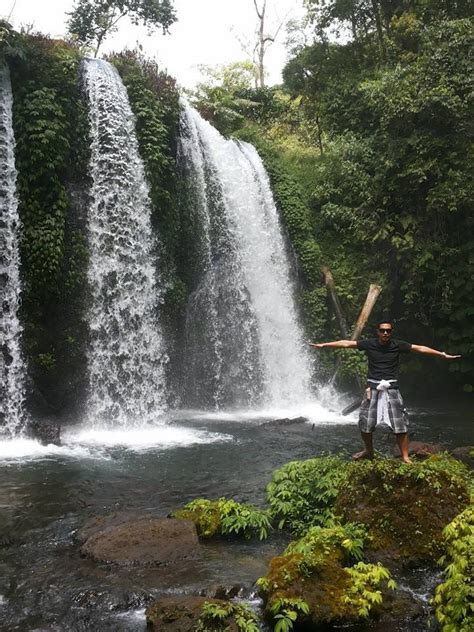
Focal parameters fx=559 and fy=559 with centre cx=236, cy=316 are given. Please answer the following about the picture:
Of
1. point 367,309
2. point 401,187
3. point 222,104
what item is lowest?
point 367,309

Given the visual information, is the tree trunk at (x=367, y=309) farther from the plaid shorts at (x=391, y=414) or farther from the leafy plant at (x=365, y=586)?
the leafy plant at (x=365, y=586)

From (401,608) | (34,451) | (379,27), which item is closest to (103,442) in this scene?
(34,451)

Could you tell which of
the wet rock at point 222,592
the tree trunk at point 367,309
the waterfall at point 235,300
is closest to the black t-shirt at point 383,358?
the wet rock at point 222,592

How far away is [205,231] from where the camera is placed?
15.9 metres

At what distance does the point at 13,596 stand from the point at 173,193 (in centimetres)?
1184

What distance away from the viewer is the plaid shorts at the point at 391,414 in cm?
666

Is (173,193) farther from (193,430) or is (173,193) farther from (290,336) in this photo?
(193,430)

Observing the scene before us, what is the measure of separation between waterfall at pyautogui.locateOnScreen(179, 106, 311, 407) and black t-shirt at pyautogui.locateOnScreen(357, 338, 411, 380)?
8.52m

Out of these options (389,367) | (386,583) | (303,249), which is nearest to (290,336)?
(303,249)

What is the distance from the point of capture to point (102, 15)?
1056 inches

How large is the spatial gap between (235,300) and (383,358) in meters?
9.34

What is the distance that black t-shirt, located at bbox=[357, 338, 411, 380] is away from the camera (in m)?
6.80

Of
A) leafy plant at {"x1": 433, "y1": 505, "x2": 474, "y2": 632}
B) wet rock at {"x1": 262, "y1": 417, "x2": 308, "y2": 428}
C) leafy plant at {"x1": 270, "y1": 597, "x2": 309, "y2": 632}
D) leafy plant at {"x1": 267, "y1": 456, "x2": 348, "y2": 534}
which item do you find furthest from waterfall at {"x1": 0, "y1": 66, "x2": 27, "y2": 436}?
leafy plant at {"x1": 433, "y1": 505, "x2": 474, "y2": 632}

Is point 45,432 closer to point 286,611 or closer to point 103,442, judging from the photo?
point 103,442
